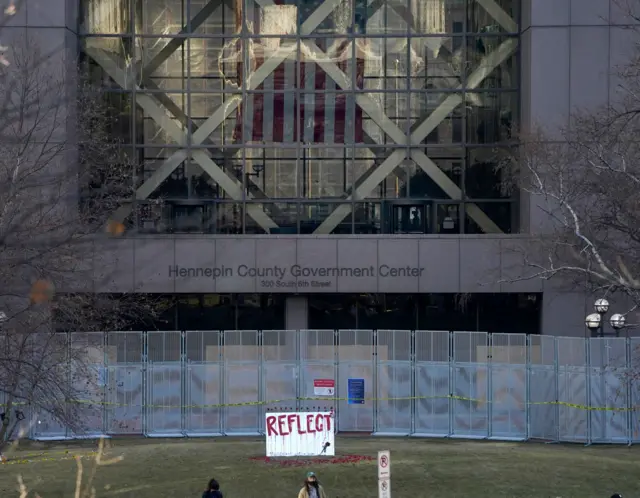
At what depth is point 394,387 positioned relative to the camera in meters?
35.1

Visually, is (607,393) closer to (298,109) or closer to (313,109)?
(313,109)

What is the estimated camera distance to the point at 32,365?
19.5 metres

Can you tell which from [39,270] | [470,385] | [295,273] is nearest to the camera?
[39,270]

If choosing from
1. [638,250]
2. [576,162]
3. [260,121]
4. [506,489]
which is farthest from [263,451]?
[260,121]

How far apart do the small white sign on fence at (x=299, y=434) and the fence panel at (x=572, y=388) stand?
705 cm

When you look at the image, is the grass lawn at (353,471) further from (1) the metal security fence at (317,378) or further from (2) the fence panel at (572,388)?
(1) the metal security fence at (317,378)

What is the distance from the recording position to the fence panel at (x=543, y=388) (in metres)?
33.5

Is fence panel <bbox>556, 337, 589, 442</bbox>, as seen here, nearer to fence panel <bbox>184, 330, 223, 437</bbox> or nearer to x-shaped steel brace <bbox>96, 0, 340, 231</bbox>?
fence panel <bbox>184, 330, 223, 437</bbox>

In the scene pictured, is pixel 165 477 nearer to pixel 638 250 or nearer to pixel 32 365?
pixel 32 365

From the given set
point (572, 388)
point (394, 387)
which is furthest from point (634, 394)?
point (394, 387)

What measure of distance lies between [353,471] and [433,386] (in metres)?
7.74

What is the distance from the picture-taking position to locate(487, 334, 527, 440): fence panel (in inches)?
1337

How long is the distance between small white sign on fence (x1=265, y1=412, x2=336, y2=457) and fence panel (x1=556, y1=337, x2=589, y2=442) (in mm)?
7046

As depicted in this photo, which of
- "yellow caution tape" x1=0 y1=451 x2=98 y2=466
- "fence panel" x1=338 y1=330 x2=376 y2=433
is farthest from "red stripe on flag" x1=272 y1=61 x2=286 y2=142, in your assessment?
"yellow caution tape" x1=0 y1=451 x2=98 y2=466
